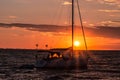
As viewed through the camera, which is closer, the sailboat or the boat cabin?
the sailboat

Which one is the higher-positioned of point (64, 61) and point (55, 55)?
point (55, 55)

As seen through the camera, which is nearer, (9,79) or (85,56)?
(9,79)

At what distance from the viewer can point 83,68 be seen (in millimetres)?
88812

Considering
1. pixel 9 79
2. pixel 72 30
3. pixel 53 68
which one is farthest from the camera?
pixel 53 68

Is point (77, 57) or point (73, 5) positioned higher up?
point (73, 5)

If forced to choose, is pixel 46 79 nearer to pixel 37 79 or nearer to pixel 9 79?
pixel 37 79

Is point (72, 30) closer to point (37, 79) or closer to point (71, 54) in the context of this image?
point (71, 54)

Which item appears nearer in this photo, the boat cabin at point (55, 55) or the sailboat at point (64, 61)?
the sailboat at point (64, 61)

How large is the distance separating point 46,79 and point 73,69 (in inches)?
729

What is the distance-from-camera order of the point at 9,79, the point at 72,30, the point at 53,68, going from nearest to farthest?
the point at 9,79 → the point at 72,30 → the point at 53,68

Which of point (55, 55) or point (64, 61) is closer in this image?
point (64, 61)

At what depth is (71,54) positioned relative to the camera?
273ft

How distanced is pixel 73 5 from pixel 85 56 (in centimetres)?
1168

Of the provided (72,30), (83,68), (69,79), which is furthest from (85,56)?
(69,79)
